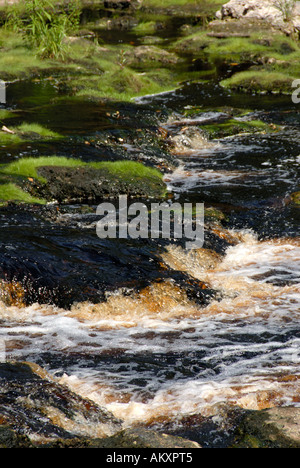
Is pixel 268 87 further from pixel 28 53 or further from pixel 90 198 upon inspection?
pixel 90 198

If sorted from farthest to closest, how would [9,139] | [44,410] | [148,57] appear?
1. [148,57]
2. [9,139]
3. [44,410]

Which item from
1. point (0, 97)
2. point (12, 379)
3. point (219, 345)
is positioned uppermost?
point (0, 97)

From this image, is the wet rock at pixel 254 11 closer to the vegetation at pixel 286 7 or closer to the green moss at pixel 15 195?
the vegetation at pixel 286 7

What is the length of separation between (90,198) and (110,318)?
5.92m

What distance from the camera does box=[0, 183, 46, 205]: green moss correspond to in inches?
502

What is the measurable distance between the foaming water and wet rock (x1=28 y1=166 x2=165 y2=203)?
13.9ft

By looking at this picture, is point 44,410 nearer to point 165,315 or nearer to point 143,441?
point 143,441

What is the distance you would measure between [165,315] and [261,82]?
21009 mm

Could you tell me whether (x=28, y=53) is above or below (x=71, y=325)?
above

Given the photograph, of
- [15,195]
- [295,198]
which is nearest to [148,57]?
[295,198]

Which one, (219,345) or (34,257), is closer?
(219,345)

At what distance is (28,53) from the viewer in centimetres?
3084

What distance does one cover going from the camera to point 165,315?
29.8 feet

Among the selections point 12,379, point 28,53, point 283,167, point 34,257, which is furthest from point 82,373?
point 28,53
